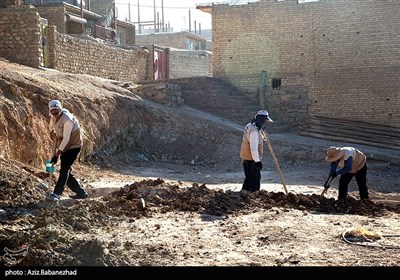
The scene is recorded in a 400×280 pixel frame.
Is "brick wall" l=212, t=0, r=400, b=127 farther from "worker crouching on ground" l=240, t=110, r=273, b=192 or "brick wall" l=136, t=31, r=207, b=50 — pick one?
"brick wall" l=136, t=31, r=207, b=50

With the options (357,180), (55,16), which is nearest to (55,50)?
(55,16)

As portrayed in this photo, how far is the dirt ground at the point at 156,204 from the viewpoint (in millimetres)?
5457

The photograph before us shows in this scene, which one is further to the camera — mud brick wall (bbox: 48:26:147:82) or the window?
the window

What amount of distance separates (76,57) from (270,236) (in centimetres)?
1338

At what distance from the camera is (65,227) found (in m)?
6.22

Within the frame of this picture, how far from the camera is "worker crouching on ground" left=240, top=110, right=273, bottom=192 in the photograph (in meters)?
8.60

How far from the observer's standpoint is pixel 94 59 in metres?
19.3

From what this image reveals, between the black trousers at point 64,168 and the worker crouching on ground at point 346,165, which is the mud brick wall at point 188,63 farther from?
the black trousers at point 64,168

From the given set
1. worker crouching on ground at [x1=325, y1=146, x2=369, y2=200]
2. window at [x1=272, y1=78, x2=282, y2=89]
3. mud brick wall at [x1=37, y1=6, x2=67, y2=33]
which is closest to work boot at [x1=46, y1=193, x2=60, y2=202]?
worker crouching on ground at [x1=325, y1=146, x2=369, y2=200]

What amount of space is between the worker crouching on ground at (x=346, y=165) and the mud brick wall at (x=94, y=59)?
1025 centimetres

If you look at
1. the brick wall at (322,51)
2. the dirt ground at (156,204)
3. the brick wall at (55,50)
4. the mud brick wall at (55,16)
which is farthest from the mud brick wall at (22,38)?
the mud brick wall at (55,16)

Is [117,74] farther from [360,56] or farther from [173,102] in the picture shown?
[360,56]

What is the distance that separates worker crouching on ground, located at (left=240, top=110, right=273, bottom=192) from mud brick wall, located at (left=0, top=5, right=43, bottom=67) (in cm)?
910
